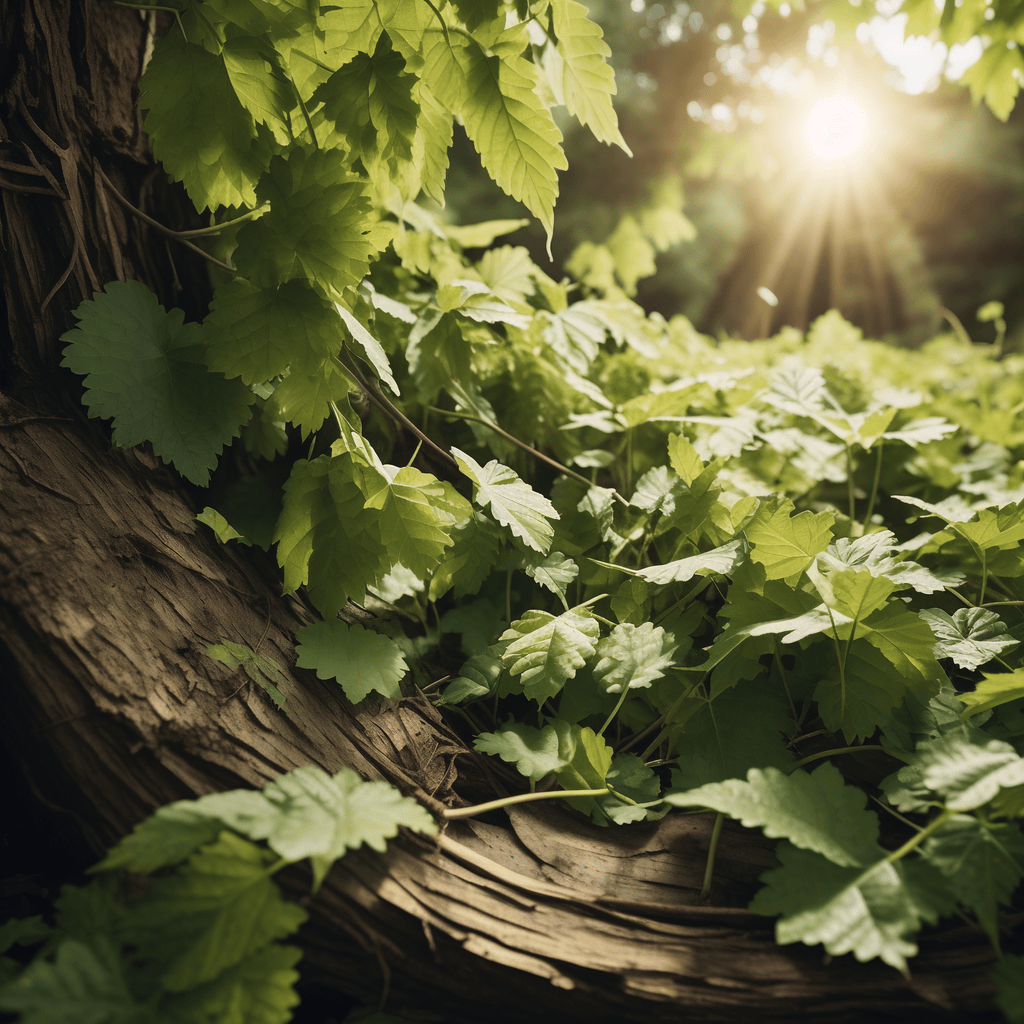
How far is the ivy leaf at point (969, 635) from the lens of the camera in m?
1.07

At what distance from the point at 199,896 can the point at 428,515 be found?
0.60 m

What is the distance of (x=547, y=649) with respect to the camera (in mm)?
1106

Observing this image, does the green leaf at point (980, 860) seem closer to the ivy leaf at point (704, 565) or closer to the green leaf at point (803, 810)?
the green leaf at point (803, 810)

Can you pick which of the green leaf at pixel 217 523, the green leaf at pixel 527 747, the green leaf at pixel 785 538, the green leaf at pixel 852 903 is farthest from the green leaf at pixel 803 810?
the green leaf at pixel 217 523

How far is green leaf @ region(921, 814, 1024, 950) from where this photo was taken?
77 centimetres

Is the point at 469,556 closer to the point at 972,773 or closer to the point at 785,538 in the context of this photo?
the point at 785,538

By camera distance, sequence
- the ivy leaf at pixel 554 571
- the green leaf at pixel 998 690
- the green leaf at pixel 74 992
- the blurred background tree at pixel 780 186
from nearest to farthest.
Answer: the green leaf at pixel 74 992, the green leaf at pixel 998 690, the ivy leaf at pixel 554 571, the blurred background tree at pixel 780 186

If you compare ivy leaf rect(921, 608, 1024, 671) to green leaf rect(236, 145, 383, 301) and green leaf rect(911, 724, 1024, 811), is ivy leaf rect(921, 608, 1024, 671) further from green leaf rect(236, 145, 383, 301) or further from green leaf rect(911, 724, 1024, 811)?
green leaf rect(236, 145, 383, 301)

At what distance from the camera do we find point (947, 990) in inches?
31.3

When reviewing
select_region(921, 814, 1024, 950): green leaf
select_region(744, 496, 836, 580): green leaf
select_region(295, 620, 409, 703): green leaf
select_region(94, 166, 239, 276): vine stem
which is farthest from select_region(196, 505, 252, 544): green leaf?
select_region(921, 814, 1024, 950): green leaf

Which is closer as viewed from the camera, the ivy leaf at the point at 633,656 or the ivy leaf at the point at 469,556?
the ivy leaf at the point at 633,656

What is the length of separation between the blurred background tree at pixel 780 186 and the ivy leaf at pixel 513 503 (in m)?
1.81

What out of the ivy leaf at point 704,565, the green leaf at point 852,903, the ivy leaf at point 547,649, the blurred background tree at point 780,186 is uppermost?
the blurred background tree at point 780,186

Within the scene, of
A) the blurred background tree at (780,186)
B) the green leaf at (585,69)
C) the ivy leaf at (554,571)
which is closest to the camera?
the green leaf at (585,69)
